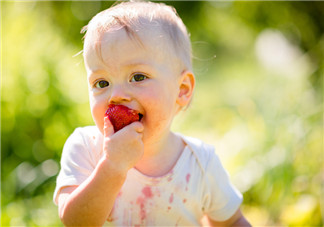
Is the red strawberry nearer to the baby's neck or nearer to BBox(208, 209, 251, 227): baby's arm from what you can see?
the baby's neck

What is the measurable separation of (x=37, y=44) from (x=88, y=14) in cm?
306

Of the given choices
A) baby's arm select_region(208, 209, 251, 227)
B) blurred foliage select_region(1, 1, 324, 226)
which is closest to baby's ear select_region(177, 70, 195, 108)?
baby's arm select_region(208, 209, 251, 227)

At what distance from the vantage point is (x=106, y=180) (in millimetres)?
1295

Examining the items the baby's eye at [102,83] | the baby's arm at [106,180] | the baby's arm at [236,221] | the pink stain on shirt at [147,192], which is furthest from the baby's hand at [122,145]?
the baby's arm at [236,221]

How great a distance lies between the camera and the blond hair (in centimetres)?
143

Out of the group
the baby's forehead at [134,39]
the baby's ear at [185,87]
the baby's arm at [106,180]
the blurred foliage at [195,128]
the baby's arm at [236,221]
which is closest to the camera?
the baby's arm at [106,180]

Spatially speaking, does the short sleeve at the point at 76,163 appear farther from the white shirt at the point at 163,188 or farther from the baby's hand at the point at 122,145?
the baby's hand at the point at 122,145

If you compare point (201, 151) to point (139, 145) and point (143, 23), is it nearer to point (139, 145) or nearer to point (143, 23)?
point (139, 145)

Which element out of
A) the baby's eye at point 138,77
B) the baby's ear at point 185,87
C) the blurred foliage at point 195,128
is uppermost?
the baby's eye at point 138,77

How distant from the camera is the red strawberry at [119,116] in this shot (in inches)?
52.8

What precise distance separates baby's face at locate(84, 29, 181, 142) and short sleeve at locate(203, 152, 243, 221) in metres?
0.33

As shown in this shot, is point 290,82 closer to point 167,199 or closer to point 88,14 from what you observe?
point 167,199

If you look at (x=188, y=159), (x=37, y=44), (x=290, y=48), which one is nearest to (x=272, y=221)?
(x=188, y=159)

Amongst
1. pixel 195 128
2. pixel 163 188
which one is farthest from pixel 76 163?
pixel 195 128
